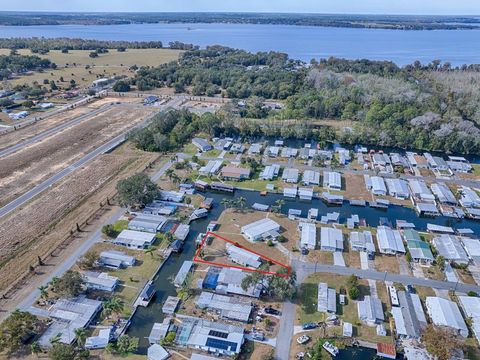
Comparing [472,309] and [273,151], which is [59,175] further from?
[472,309]

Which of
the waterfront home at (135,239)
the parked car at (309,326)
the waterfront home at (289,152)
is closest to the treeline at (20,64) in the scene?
the waterfront home at (289,152)

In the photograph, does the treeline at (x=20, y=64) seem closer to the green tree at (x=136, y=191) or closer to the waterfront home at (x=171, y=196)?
the green tree at (x=136, y=191)

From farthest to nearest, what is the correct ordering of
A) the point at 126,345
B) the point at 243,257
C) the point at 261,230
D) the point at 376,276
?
the point at 261,230
the point at 243,257
the point at 376,276
the point at 126,345

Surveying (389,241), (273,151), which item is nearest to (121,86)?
(273,151)

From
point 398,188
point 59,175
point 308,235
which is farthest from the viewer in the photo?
point 59,175

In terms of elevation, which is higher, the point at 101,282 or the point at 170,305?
the point at 101,282

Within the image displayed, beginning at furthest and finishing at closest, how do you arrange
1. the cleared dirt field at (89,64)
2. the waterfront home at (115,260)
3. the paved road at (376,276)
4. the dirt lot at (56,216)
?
the cleared dirt field at (89,64), the dirt lot at (56,216), the waterfront home at (115,260), the paved road at (376,276)
